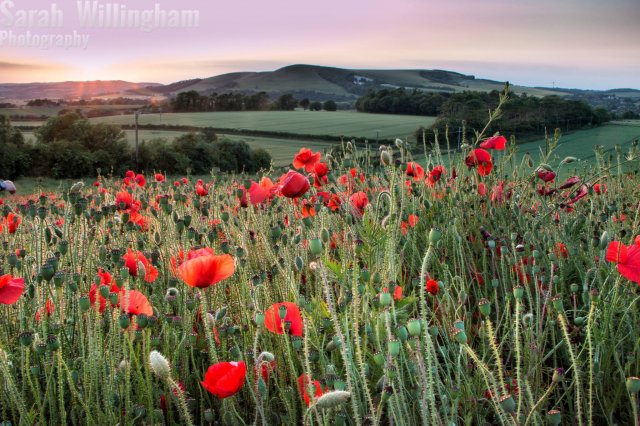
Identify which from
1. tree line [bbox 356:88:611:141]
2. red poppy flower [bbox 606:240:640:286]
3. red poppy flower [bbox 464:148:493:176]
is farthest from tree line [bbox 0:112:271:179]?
red poppy flower [bbox 606:240:640:286]

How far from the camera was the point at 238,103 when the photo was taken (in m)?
41.4

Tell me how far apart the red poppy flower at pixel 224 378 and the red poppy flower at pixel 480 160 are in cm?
221

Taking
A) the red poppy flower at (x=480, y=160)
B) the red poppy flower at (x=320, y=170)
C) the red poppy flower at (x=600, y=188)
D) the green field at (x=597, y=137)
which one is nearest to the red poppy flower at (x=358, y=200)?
the red poppy flower at (x=320, y=170)

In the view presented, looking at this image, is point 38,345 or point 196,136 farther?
point 196,136

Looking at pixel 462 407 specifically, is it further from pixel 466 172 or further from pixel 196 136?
pixel 196 136

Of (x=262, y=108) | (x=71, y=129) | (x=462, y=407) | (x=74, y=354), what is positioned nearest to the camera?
(x=462, y=407)

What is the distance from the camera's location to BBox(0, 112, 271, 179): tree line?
870 inches

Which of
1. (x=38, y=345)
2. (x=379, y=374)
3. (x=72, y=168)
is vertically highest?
(x=38, y=345)

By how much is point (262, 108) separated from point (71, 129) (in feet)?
65.3

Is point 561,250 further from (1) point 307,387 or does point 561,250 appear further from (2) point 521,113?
(2) point 521,113

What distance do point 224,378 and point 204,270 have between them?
0.35 metres

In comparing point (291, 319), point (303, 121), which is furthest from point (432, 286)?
point (303, 121)

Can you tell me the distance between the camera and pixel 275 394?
6.98 feet

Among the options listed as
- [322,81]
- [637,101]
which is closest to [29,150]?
[637,101]
